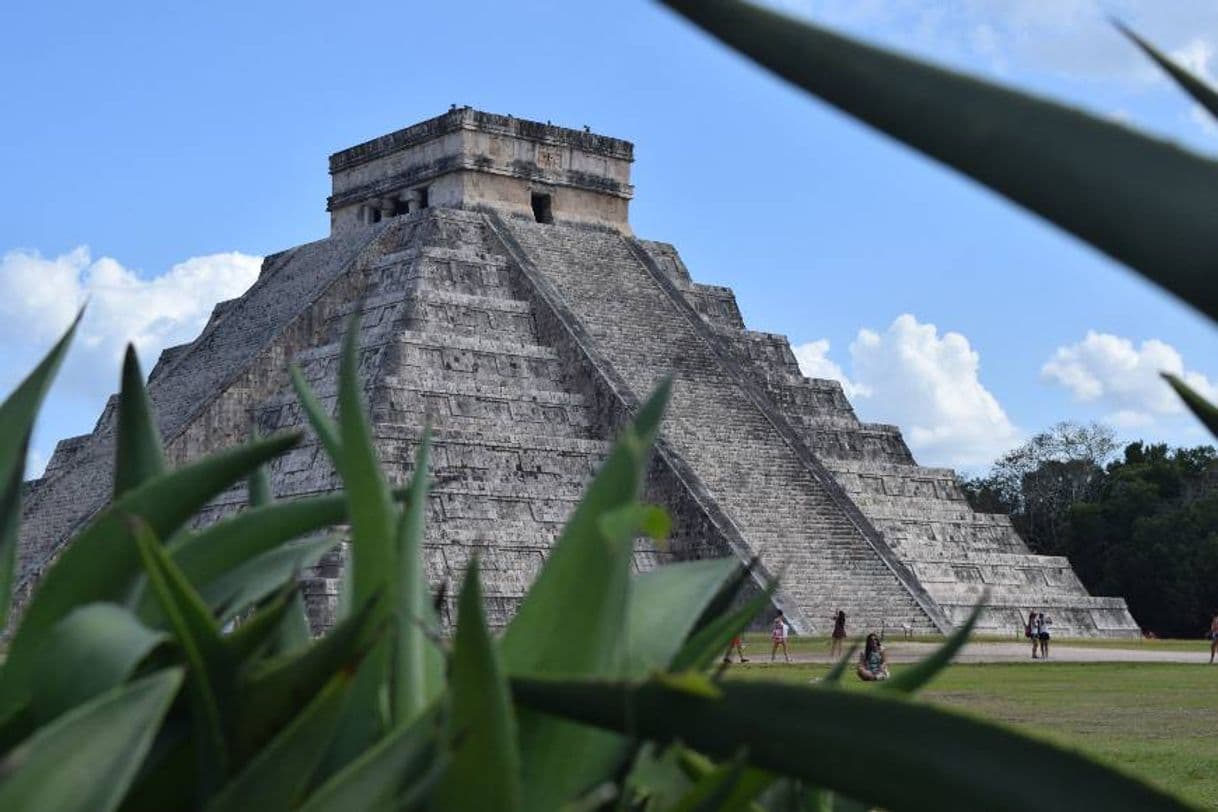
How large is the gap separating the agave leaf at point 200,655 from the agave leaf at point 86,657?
0.02m

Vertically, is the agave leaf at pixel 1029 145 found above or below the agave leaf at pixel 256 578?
above

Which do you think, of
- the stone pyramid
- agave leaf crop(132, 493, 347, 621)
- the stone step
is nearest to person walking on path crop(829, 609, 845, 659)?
the stone pyramid

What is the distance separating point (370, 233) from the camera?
1088 inches

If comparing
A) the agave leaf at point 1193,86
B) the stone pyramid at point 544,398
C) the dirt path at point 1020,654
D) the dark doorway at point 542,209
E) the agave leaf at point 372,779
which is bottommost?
the agave leaf at point 372,779

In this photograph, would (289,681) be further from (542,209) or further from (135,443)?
(542,209)

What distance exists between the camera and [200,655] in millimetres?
1325

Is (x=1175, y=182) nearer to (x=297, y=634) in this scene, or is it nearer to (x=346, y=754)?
(x=346, y=754)

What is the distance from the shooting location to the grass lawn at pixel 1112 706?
7812mm

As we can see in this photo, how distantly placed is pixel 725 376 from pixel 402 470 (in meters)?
7.36

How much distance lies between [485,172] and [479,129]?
24.8 inches

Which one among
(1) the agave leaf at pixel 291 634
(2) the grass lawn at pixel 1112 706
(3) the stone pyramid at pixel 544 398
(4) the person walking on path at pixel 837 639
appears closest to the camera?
(1) the agave leaf at pixel 291 634

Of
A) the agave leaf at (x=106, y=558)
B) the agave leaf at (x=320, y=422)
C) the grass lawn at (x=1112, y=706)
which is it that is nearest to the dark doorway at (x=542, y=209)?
the grass lawn at (x=1112, y=706)

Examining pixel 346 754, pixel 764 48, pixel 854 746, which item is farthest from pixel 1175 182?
pixel 346 754

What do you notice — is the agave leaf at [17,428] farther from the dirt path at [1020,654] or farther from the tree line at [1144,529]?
the tree line at [1144,529]
